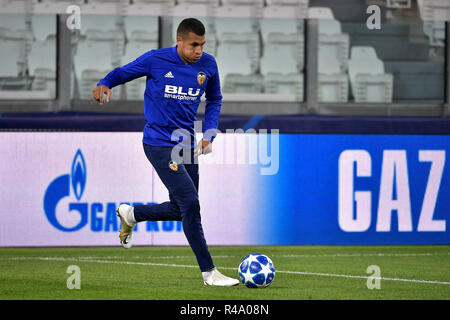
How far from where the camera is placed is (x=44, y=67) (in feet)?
37.6

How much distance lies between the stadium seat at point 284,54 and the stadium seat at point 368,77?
0.73 metres

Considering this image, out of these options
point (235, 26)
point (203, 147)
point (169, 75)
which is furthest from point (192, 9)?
point (203, 147)

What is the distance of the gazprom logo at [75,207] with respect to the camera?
34.8 ft

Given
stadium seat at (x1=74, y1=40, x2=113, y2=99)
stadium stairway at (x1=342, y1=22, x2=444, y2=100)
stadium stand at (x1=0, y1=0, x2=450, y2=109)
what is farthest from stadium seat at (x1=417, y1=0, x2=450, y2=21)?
stadium seat at (x1=74, y1=40, x2=113, y2=99)

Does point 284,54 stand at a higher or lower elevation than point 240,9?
lower

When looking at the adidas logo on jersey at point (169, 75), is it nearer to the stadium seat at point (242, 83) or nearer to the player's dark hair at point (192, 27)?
the player's dark hair at point (192, 27)

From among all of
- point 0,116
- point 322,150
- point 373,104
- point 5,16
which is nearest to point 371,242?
point 322,150

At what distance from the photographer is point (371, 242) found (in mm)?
10992

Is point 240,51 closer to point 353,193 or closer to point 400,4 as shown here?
point 400,4

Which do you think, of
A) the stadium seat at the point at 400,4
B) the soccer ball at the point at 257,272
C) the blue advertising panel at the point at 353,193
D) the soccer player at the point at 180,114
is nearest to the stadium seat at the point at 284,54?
the blue advertising panel at the point at 353,193

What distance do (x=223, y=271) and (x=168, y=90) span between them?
2.05m

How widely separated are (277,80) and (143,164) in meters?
2.28

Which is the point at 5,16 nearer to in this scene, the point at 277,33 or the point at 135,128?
the point at 135,128

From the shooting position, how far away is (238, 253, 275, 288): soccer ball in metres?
6.66
